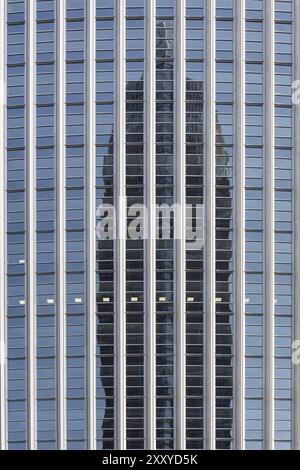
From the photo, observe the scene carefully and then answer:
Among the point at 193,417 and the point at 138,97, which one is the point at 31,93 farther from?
the point at 193,417

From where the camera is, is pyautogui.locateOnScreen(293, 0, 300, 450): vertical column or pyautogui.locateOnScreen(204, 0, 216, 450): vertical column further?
pyautogui.locateOnScreen(293, 0, 300, 450): vertical column

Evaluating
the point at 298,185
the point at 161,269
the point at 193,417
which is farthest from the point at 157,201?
the point at 193,417

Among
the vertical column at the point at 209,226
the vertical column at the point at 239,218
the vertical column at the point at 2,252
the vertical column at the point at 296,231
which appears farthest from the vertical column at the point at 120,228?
the vertical column at the point at 296,231

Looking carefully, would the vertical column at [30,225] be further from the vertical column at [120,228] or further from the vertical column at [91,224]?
the vertical column at [120,228]

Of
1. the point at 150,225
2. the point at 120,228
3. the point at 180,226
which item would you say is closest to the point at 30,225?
the point at 120,228

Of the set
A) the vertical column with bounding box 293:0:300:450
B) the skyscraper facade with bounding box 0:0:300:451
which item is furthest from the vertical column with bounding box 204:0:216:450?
the vertical column with bounding box 293:0:300:450

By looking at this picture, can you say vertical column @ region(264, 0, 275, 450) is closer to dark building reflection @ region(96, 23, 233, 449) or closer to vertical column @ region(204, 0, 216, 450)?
dark building reflection @ region(96, 23, 233, 449)
